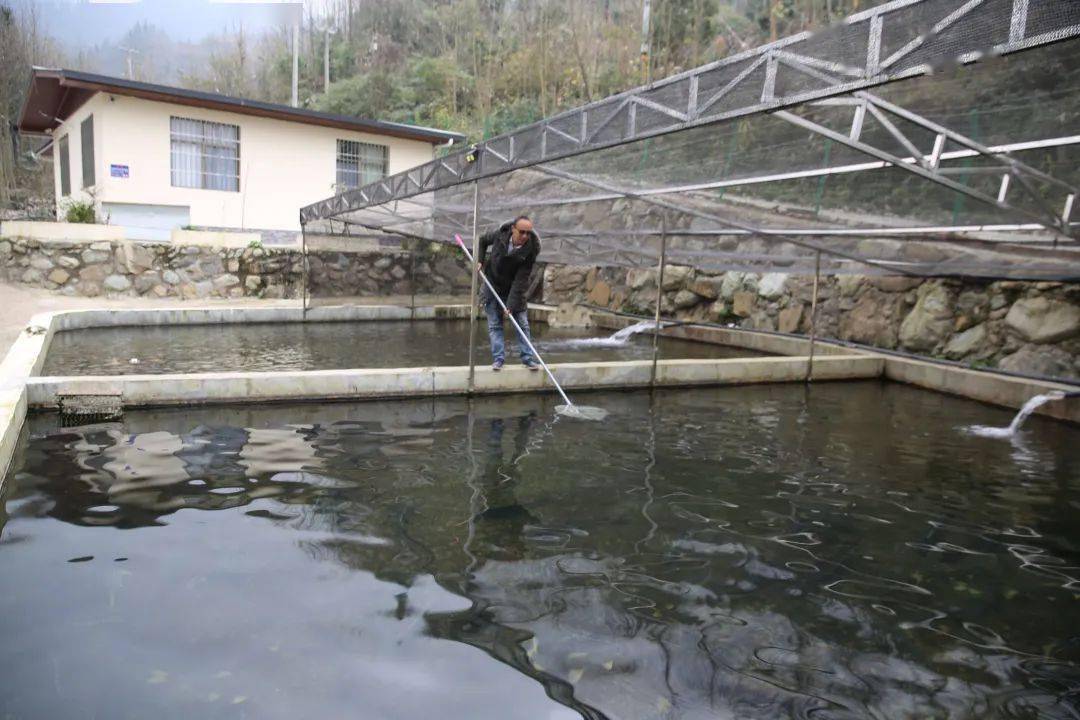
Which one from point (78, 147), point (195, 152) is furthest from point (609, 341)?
point (78, 147)

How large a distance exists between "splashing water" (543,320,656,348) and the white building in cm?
878

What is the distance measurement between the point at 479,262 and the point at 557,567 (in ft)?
15.0

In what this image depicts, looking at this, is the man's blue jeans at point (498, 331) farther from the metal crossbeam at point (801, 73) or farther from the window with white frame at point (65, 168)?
the window with white frame at point (65, 168)

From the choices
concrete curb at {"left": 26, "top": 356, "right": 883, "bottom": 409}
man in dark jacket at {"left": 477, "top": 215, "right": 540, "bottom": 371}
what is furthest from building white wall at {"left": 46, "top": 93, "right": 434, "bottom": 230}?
man in dark jacket at {"left": 477, "top": 215, "right": 540, "bottom": 371}

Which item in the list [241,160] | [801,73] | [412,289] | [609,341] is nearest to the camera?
A: [801,73]

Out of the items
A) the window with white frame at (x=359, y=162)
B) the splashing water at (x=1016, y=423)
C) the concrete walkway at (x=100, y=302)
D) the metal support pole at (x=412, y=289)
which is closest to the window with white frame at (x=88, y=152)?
the concrete walkway at (x=100, y=302)

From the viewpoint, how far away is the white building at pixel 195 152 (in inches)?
573

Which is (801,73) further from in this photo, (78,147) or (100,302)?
(78,147)

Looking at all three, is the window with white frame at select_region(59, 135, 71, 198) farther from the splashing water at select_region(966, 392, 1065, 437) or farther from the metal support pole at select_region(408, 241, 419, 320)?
the splashing water at select_region(966, 392, 1065, 437)

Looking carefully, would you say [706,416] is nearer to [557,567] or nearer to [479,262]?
[479,262]

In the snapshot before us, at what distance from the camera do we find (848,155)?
5.51 meters

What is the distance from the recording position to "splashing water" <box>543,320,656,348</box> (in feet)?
36.0

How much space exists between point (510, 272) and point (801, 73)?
3677 mm

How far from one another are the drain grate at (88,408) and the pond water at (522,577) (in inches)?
6.1
